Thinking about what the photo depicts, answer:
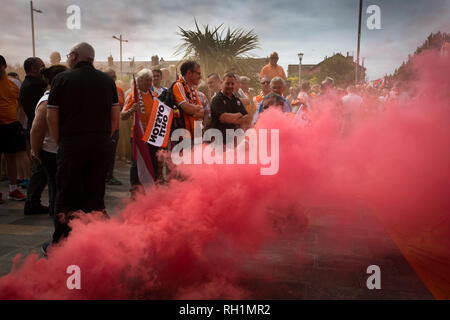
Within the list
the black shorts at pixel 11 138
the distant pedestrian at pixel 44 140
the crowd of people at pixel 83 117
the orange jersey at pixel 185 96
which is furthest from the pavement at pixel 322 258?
the orange jersey at pixel 185 96

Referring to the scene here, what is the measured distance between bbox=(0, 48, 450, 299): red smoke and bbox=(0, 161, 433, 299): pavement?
145 millimetres

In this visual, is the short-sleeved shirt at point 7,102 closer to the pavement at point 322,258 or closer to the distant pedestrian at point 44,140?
the pavement at point 322,258

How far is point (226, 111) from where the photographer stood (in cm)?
483

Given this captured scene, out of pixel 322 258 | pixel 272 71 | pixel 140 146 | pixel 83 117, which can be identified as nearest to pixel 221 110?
pixel 140 146

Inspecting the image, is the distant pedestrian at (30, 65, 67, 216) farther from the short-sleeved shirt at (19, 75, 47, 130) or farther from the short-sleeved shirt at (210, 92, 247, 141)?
the short-sleeved shirt at (210, 92, 247, 141)


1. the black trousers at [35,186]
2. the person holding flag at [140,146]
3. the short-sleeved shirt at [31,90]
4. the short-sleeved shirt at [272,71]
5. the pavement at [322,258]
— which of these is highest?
the short-sleeved shirt at [272,71]

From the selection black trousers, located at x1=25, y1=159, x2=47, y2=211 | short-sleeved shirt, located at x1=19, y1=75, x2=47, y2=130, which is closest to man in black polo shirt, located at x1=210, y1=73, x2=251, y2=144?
black trousers, located at x1=25, y1=159, x2=47, y2=211

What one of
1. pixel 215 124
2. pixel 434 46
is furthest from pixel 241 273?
pixel 434 46

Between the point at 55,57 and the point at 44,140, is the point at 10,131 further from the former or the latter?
the point at 55,57

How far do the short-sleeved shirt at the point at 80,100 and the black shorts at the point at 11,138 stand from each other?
120 inches

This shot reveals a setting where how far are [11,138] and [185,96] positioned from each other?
3151mm

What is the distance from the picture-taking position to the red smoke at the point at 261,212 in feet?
8.40

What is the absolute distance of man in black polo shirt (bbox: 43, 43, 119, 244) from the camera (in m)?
3.17

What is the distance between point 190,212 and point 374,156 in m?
2.61
